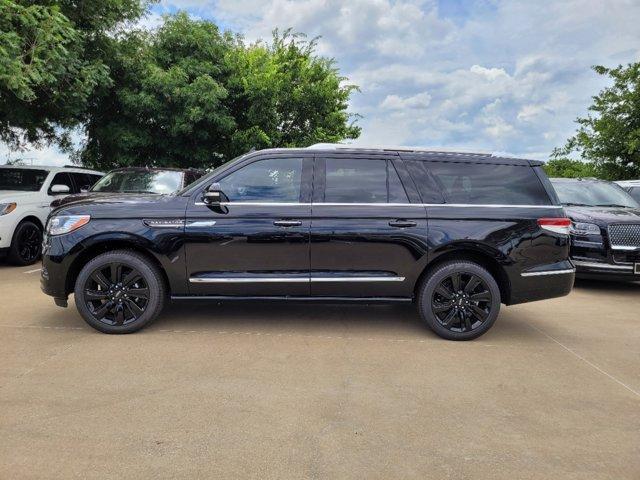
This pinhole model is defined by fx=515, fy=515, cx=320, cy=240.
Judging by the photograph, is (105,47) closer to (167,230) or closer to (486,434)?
(167,230)

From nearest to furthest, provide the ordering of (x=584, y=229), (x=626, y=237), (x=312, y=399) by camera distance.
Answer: (x=312, y=399) → (x=626, y=237) → (x=584, y=229)

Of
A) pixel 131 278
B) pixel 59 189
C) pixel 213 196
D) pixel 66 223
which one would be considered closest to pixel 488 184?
pixel 213 196

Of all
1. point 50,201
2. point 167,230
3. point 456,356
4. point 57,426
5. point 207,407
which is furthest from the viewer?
point 50,201

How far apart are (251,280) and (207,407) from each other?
5.25ft

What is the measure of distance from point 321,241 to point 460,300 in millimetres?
1418

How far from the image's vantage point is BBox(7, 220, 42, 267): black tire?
Answer: 27.5ft

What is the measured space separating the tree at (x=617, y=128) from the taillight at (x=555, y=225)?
14.9 m

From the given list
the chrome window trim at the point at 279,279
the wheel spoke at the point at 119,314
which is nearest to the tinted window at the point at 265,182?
the chrome window trim at the point at 279,279

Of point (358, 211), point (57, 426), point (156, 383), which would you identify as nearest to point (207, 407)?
point (156, 383)

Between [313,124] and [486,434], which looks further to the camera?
[313,124]

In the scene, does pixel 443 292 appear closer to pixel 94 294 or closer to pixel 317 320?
pixel 317 320

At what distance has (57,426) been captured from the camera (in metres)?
3.03

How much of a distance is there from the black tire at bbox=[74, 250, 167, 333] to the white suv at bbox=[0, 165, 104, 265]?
4457 mm

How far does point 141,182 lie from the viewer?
8.62 meters
